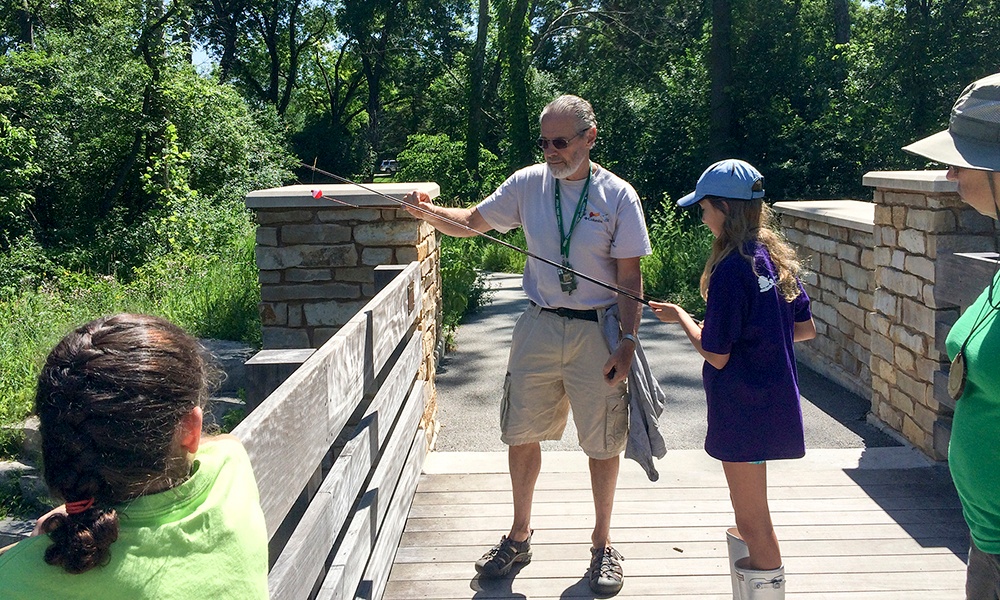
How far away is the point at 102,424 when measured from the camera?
133cm

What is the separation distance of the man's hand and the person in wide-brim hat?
1.53 meters

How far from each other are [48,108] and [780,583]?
1726 centimetres

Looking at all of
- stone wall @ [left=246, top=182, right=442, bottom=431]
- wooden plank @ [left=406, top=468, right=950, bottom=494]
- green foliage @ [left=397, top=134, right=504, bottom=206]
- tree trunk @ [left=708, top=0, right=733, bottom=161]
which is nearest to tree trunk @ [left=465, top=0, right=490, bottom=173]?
green foliage @ [left=397, top=134, right=504, bottom=206]

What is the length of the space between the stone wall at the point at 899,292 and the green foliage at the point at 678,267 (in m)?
3.72

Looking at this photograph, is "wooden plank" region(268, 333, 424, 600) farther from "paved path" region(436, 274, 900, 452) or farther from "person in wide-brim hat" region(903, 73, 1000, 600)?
"paved path" region(436, 274, 900, 452)

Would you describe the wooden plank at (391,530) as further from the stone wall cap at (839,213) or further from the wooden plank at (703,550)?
the stone wall cap at (839,213)

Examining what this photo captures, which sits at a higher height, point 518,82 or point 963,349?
point 518,82

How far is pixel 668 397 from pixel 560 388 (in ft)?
12.3

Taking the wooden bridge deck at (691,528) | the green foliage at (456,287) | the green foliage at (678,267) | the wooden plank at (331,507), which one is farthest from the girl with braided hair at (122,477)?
the green foliage at (678,267)

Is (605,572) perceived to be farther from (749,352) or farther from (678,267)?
(678,267)

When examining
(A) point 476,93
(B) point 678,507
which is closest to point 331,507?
(B) point 678,507

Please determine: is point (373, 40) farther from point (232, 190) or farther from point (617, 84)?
point (232, 190)

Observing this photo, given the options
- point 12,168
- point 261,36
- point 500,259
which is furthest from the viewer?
point 261,36

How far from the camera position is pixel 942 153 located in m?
2.15
